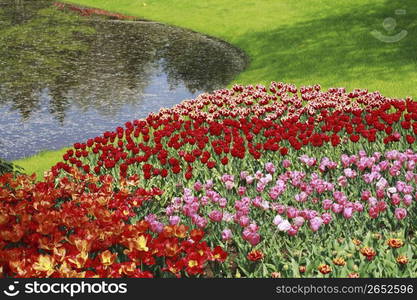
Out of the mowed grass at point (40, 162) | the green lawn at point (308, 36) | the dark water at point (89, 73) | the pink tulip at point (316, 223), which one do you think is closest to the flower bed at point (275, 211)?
the pink tulip at point (316, 223)

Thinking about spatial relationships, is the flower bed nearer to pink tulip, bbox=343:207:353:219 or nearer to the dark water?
pink tulip, bbox=343:207:353:219

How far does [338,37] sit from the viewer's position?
80.4 ft

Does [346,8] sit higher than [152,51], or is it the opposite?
[346,8]

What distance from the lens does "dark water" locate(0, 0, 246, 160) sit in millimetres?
16094

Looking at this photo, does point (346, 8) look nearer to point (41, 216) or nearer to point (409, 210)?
point (409, 210)

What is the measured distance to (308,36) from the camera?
25469mm

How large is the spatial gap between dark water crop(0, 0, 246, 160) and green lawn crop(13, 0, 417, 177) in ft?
4.53

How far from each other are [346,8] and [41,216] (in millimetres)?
26355

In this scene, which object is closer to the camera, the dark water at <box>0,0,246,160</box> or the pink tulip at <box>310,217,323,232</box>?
the pink tulip at <box>310,217,323,232</box>

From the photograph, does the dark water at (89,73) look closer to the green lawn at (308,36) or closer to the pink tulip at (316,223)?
the green lawn at (308,36)

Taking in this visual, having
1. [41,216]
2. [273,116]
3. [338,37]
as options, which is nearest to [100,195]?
[41,216]

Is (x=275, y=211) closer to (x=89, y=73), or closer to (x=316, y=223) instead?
(x=316, y=223)

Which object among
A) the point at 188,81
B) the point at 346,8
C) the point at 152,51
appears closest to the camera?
the point at 188,81

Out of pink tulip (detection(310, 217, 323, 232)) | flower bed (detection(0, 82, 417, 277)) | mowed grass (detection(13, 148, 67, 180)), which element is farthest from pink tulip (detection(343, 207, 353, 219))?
mowed grass (detection(13, 148, 67, 180))
